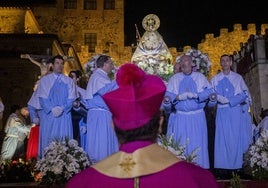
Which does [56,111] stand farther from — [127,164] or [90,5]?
[90,5]

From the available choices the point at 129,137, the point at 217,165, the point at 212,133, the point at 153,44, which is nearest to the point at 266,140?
the point at 217,165

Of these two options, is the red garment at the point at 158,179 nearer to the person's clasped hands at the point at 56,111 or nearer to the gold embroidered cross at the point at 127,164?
the gold embroidered cross at the point at 127,164

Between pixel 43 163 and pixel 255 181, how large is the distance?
3.18 metres

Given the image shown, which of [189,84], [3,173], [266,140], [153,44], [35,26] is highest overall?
[35,26]

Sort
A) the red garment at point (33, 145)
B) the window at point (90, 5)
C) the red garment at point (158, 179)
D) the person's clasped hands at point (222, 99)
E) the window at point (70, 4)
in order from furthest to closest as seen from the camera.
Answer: the window at point (70, 4), the window at point (90, 5), the red garment at point (33, 145), the person's clasped hands at point (222, 99), the red garment at point (158, 179)

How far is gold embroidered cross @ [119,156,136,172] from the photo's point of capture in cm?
255

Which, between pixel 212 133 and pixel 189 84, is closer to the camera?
pixel 189 84

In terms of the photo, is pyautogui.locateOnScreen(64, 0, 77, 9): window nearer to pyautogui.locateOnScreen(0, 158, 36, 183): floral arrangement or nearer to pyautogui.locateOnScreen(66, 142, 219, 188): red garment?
pyautogui.locateOnScreen(0, 158, 36, 183): floral arrangement

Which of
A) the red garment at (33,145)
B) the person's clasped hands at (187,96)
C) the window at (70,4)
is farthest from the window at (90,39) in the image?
the person's clasped hands at (187,96)

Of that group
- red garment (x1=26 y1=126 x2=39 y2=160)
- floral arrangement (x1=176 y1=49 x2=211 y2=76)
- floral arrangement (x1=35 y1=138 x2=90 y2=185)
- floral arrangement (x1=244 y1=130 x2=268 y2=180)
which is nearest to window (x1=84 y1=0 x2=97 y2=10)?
red garment (x1=26 y1=126 x2=39 y2=160)

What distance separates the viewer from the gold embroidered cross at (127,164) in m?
2.55

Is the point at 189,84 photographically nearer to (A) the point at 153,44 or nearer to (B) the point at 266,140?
(B) the point at 266,140

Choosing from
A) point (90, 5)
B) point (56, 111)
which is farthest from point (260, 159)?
point (90, 5)

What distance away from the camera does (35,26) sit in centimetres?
4000
